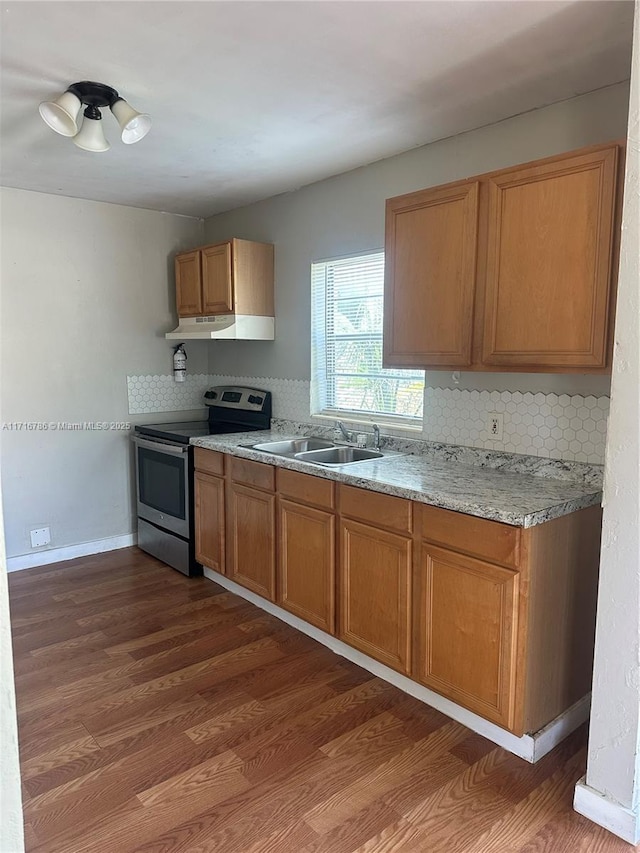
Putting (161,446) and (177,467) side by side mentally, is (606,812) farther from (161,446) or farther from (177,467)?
(161,446)

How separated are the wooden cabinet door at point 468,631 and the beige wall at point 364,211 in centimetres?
86

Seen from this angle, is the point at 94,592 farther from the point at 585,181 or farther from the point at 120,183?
the point at 585,181

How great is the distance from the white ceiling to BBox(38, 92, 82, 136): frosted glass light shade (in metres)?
0.07

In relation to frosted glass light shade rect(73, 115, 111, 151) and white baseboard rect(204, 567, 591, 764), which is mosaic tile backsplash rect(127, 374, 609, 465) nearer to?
white baseboard rect(204, 567, 591, 764)

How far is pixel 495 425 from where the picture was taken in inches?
104

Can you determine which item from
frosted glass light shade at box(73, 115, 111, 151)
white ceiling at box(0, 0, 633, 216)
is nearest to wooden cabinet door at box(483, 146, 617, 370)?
white ceiling at box(0, 0, 633, 216)

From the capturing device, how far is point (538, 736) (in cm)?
207

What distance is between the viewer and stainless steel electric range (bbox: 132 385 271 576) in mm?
3688

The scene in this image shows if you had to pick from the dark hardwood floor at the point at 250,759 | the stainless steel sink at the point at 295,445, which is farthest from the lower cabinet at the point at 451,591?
the stainless steel sink at the point at 295,445

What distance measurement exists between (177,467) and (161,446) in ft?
0.71

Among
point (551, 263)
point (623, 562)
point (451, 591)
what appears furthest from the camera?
point (451, 591)

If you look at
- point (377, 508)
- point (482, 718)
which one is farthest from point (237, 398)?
point (482, 718)

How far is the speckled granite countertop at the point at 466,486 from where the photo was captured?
1983 mm

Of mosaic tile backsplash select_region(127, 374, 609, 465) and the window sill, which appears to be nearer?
mosaic tile backsplash select_region(127, 374, 609, 465)
